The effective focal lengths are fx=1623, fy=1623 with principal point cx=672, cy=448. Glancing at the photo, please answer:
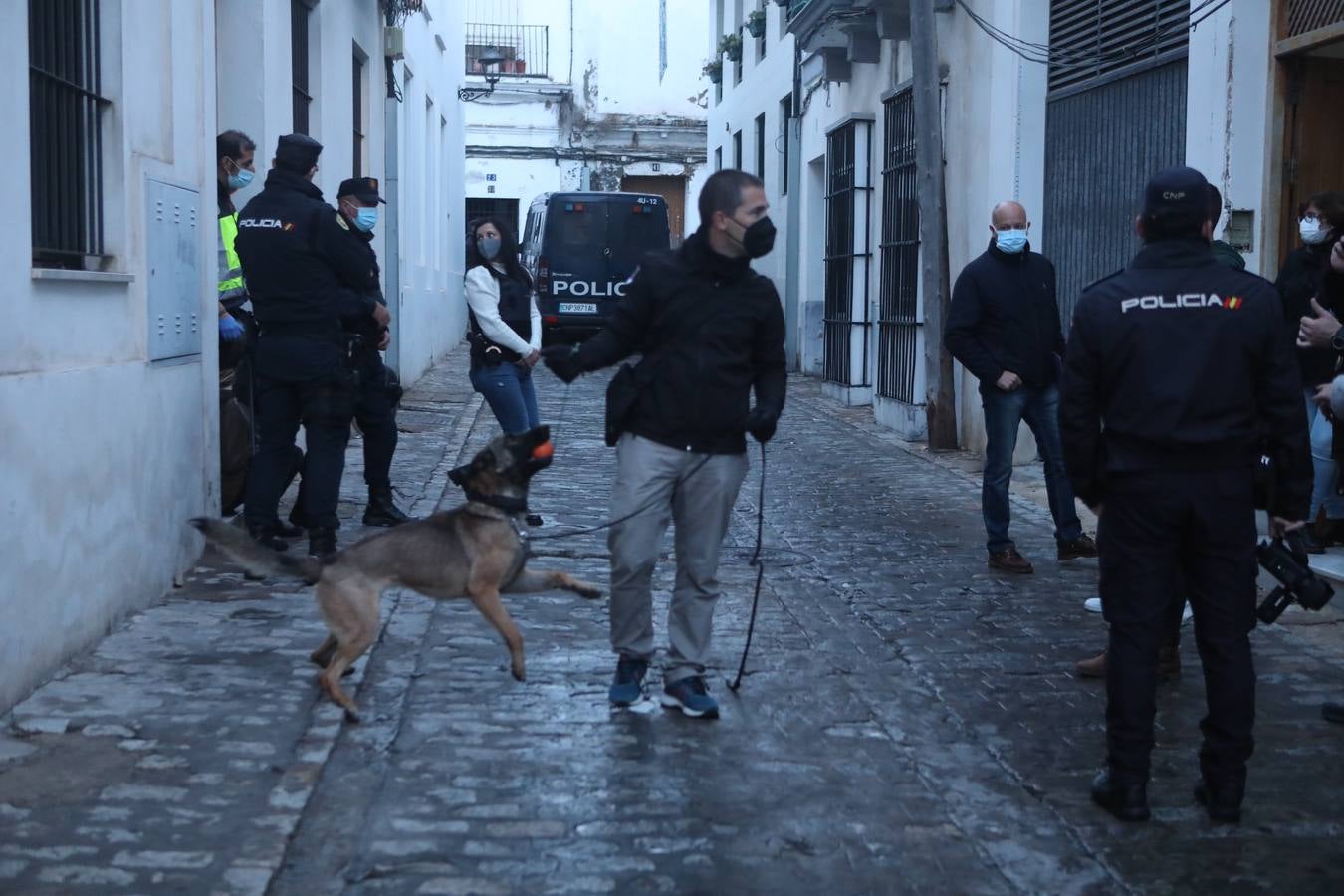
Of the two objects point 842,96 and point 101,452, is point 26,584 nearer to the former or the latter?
point 101,452

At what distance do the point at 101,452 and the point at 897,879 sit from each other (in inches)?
145

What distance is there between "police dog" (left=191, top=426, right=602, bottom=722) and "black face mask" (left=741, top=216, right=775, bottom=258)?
1.10m

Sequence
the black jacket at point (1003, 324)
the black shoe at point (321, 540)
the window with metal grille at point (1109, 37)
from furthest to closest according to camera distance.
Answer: the window with metal grille at point (1109, 37), the black jacket at point (1003, 324), the black shoe at point (321, 540)

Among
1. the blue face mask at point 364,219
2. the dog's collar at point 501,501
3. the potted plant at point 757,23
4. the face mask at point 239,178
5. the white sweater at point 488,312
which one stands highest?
the potted plant at point 757,23

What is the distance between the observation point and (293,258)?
310 inches

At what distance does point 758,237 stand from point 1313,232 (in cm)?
345

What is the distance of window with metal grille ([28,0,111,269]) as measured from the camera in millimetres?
6191

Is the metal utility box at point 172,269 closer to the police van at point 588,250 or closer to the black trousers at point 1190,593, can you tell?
the black trousers at point 1190,593

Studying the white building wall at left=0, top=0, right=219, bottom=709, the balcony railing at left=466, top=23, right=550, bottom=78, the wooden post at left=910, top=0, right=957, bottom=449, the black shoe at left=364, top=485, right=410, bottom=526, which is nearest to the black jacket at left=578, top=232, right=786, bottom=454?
the white building wall at left=0, top=0, right=219, bottom=709

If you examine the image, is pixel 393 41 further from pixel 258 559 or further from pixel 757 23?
pixel 258 559

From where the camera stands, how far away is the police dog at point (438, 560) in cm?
563

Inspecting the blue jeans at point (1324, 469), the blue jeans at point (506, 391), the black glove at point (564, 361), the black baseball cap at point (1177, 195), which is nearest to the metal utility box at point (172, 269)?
the blue jeans at point (506, 391)

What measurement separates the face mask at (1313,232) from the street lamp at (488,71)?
28.8 meters

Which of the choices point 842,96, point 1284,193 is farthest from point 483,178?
point 1284,193
